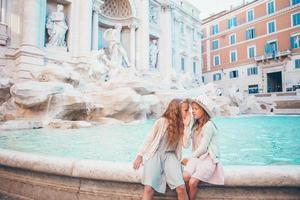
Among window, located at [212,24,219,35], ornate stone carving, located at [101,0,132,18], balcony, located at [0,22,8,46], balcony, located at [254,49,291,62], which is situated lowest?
balcony, located at [0,22,8,46]

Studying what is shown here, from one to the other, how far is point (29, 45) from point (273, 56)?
71.3ft

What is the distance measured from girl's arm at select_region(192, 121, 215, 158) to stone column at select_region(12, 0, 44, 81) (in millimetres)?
10008

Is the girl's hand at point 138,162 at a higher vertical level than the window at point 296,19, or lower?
lower

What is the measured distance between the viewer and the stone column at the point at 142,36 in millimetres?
16625

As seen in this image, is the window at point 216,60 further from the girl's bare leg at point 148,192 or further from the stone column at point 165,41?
the girl's bare leg at point 148,192

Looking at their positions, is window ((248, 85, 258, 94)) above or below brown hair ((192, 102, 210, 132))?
above

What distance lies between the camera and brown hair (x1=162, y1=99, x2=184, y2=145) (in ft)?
5.56

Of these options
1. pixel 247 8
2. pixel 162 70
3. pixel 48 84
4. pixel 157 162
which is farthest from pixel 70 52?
pixel 247 8

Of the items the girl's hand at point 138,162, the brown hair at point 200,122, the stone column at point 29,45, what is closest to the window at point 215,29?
the stone column at point 29,45

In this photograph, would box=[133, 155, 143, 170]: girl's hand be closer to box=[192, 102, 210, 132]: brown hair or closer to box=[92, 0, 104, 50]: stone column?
box=[192, 102, 210, 132]: brown hair

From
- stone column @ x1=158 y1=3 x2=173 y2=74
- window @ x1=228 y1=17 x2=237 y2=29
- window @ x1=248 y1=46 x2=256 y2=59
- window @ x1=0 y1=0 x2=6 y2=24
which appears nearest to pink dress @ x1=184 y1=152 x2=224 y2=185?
window @ x1=0 y1=0 x2=6 y2=24

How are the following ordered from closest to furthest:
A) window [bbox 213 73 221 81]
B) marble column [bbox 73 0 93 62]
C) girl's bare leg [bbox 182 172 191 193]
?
girl's bare leg [bbox 182 172 191 193] < marble column [bbox 73 0 93 62] < window [bbox 213 73 221 81]

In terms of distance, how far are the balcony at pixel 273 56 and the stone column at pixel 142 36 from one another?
13.8m

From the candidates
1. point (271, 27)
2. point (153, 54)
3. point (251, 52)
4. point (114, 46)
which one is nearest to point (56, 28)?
point (114, 46)
